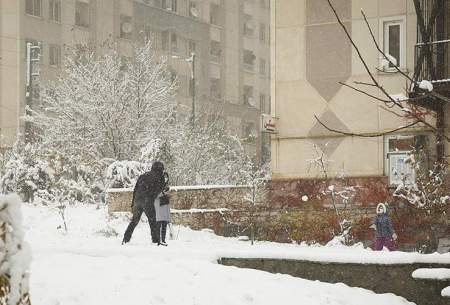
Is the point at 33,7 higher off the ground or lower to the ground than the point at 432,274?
higher

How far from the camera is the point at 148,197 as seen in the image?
16188 millimetres

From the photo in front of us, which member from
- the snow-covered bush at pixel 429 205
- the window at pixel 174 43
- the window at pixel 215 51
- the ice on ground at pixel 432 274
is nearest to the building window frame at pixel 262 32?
the window at pixel 215 51

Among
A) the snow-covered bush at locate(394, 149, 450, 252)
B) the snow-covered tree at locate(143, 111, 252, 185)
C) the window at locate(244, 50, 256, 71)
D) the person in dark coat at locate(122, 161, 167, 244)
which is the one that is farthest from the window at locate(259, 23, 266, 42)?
the person in dark coat at locate(122, 161, 167, 244)

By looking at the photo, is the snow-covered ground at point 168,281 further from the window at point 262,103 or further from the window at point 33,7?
the window at point 262,103

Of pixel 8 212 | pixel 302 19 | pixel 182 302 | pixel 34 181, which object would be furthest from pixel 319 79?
pixel 8 212

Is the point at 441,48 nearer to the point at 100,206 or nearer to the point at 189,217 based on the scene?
the point at 189,217

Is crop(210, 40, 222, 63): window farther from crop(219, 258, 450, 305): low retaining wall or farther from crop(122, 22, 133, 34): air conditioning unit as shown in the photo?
crop(219, 258, 450, 305): low retaining wall

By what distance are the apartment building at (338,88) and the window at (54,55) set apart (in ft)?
77.4

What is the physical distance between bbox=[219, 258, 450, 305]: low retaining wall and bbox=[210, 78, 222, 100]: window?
4609cm

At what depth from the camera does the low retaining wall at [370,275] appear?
439 inches

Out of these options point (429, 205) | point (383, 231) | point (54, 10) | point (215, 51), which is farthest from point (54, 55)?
point (383, 231)

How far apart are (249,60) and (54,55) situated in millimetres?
19353

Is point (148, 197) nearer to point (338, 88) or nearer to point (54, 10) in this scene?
point (338, 88)

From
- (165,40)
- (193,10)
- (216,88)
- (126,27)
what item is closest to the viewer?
(126,27)
